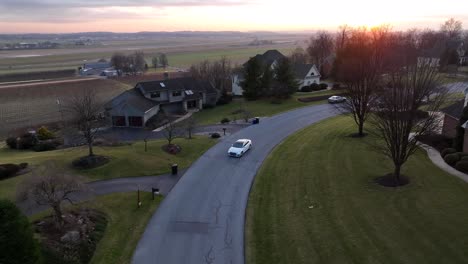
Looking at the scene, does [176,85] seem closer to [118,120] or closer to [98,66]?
[118,120]

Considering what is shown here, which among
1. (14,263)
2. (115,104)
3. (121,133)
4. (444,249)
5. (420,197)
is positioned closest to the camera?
(14,263)

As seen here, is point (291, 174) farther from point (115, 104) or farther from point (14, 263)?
point (115, 104)

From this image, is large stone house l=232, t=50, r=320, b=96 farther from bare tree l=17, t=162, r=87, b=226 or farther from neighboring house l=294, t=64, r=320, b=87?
bare tree l=17, t=162, r=87, b=226

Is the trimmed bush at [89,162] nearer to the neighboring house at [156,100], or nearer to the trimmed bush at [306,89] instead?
the neighboring house at [156,100]

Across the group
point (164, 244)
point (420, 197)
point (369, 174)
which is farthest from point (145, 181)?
point (420, 197)

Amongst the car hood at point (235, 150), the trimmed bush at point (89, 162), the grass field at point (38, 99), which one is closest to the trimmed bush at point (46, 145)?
the trimmed bush at point (89, 162)

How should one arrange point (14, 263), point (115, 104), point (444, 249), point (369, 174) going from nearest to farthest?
point (14, 263) < point (444, 249) < point (369, 174) < point (115, 104)

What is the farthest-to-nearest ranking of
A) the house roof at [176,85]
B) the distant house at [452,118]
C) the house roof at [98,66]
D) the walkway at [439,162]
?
the house roof at [98,66], the house roof at [176,85], the distant house at [452,118], the walkway at [439,162]
